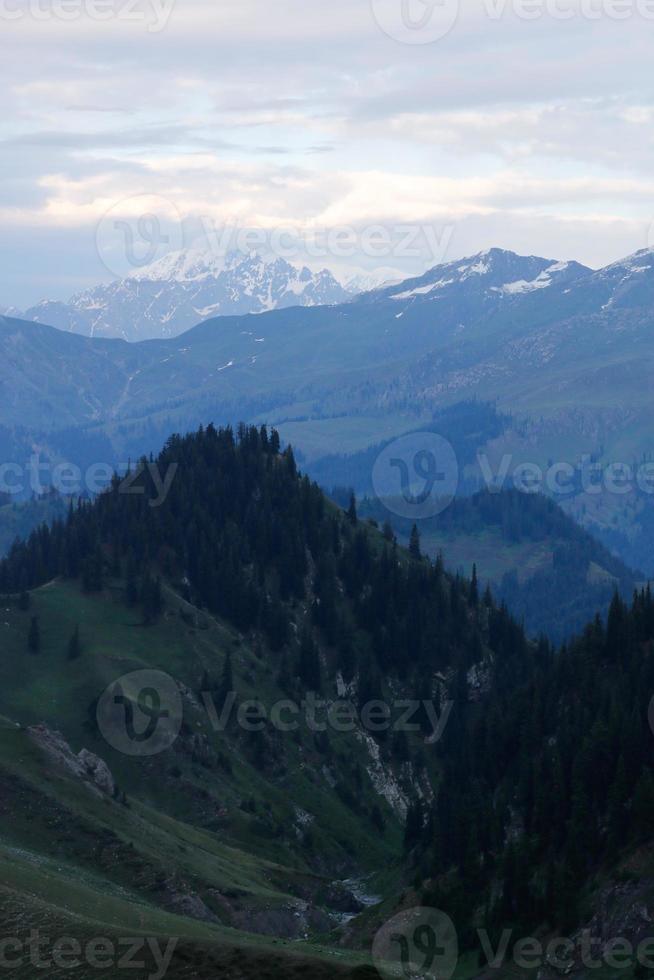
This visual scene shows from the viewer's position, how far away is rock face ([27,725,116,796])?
136 metres

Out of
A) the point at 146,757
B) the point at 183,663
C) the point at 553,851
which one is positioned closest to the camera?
the point at 553,851

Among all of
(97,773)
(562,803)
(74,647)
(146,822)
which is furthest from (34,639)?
(562,803)

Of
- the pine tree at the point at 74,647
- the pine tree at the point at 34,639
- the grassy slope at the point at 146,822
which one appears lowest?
the grassy slope at the point at 146,822

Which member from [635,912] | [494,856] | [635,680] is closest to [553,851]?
[494,856]

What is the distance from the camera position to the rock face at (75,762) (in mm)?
135875

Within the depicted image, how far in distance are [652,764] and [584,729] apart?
12759 mm

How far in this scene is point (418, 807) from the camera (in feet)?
508

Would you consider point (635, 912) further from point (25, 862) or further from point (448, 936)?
point (25, 862)

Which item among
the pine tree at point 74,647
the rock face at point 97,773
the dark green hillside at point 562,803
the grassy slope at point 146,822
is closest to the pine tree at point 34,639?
the grassy slope at point 146,822

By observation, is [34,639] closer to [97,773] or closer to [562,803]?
[97,773]

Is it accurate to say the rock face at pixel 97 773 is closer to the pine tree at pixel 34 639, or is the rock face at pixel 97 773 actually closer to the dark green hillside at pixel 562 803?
the dark green hillside at pixel 562 803

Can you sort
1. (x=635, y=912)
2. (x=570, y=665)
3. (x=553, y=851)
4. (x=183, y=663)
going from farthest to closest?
(x=183, y=663)
(x=570, y=665)
(x=553, y=851)
(x=635, y=912)

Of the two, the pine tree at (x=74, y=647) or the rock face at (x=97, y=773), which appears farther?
the pine tree at (x=74, y=647)

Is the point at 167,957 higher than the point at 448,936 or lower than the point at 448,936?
higher
